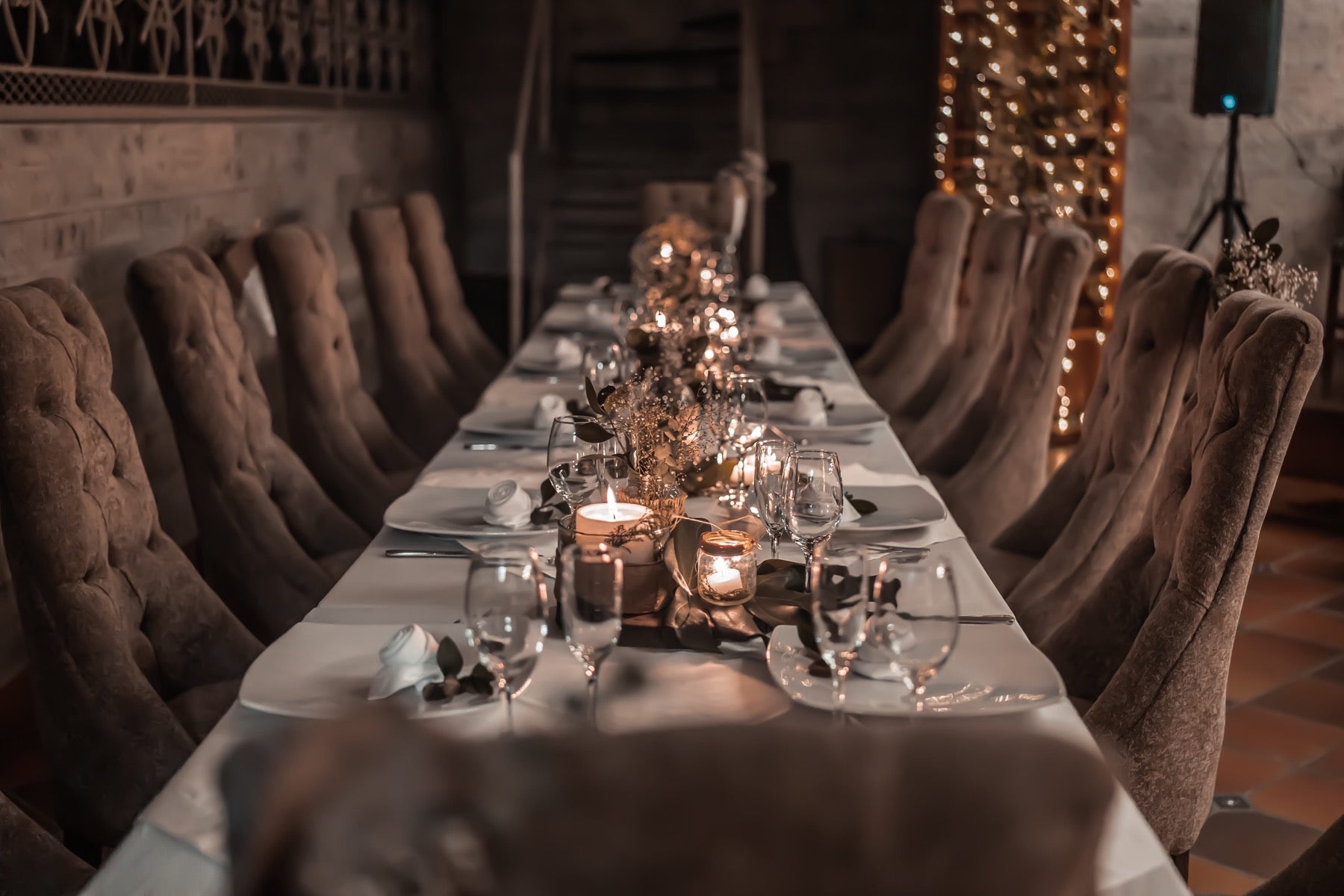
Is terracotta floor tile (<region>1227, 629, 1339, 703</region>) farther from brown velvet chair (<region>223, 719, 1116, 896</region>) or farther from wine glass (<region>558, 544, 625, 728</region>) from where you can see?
brown velvet chair (<region>223, 719, 1116, 896</region>)

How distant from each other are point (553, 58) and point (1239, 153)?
4472 mm

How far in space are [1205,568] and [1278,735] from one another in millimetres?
1766

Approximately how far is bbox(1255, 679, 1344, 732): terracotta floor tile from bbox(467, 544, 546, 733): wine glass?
2811 millimetres

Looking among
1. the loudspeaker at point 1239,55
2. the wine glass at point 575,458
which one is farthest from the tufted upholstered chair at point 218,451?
the loudspeaker at point 1239,55

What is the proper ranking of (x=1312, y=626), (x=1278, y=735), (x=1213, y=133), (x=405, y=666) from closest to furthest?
(x=405, y=666), (x=1278, y=735), (x=1312, y=626), (x=1213, y=133)

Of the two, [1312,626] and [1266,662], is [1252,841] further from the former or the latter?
[1312,626]

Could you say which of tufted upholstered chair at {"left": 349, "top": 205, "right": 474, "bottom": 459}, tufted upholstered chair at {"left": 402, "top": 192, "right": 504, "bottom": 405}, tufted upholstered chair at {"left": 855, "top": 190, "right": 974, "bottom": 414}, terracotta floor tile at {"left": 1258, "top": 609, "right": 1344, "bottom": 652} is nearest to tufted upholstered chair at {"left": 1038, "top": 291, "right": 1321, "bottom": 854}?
terracotta floor tile at {"left": 1258, "top": 609, "right": 1344, "bottom": 652}

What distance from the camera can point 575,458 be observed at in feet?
6.27

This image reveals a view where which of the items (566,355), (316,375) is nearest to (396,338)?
(316,375)

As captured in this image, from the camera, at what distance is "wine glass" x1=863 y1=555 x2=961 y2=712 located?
120 cm

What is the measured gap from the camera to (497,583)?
1.20 metres

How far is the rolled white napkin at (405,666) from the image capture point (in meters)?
1.38

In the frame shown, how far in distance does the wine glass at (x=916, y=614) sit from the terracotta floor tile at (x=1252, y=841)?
5.73 ft

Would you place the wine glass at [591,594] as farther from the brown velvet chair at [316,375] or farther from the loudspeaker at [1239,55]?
the loudspeaker at [1239,55]
